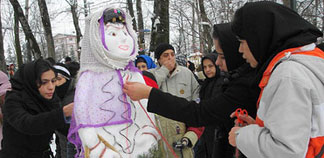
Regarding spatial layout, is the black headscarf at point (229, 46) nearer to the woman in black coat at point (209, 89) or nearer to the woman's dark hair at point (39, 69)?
the woman in black coat at point (209, 89)

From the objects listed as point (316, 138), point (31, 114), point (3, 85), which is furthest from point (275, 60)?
point (3, 85)

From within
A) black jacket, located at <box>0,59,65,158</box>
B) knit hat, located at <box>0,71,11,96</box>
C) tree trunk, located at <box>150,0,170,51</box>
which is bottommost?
black jacket, located at <box>0,59,65,158</box>

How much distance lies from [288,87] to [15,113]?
6.70ft

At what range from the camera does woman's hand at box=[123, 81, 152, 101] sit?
5.58ft

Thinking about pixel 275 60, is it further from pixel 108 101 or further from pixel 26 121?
pixel 26 121

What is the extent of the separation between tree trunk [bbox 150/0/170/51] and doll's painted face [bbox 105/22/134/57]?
179 inches

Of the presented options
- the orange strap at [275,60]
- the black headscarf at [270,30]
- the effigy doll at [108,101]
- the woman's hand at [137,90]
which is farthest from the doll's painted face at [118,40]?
the orange strap at [275,60]

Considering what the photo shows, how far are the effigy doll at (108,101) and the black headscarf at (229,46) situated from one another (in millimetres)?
713

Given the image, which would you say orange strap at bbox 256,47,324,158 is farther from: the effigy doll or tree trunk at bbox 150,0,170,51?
tree trunk at bbox 150,0,170,51

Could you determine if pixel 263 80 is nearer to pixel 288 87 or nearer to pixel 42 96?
pixel 288 87

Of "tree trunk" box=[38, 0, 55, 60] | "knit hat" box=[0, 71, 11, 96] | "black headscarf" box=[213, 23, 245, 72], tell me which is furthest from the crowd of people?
"tree trunk" box=[38, 0, 55, 60]

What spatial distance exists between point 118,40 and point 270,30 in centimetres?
115

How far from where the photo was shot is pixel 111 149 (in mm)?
1799

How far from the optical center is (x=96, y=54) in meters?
1.92
